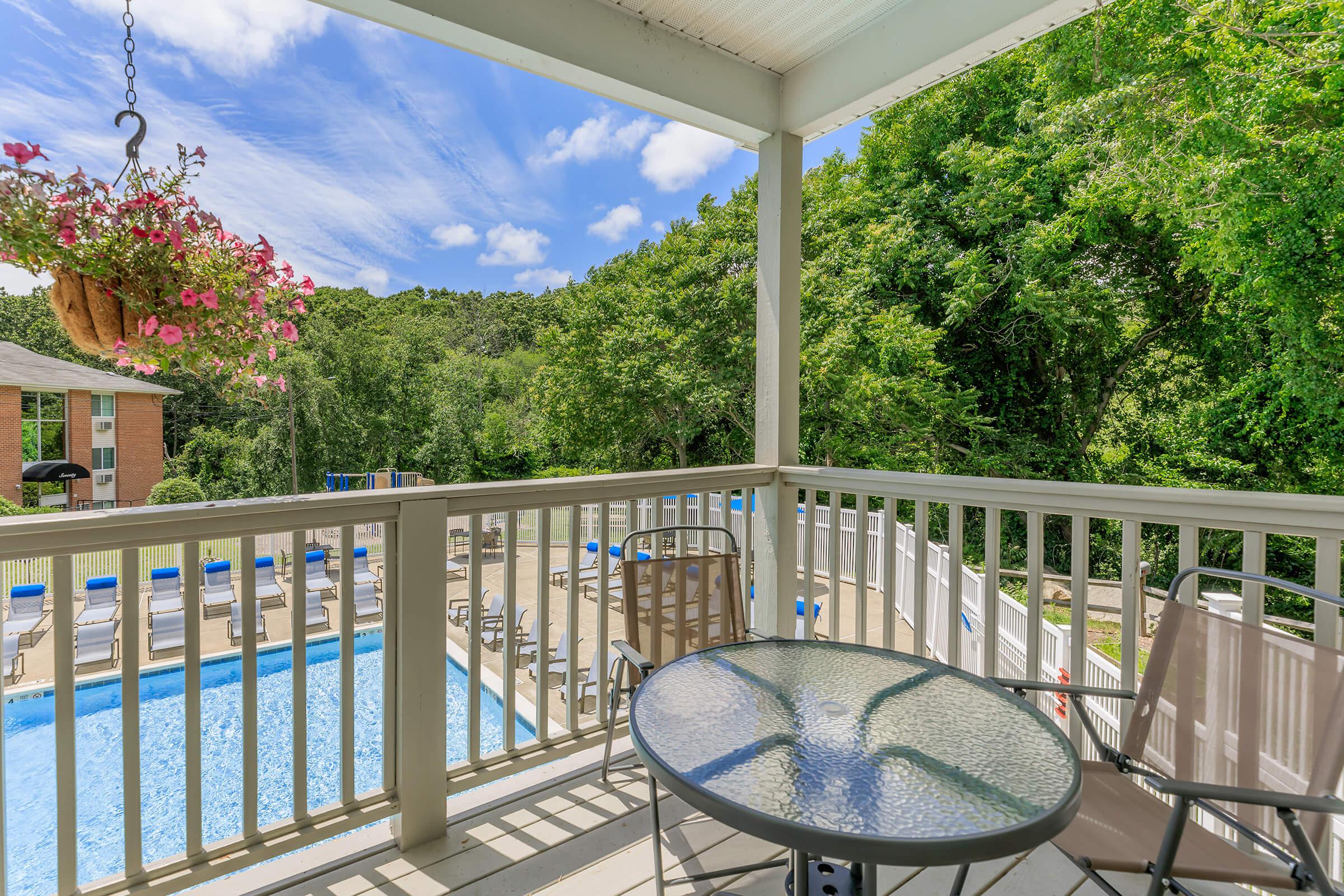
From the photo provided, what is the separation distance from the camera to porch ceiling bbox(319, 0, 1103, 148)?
2092 mm

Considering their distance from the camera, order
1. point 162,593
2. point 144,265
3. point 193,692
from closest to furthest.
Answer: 1. point 144,265
2. point 193,692
3. point 162,593

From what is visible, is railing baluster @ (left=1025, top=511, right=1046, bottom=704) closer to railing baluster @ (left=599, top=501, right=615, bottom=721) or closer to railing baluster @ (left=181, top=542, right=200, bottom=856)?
railing baluster @ (left=599, top=501, right=615, bottom=721)

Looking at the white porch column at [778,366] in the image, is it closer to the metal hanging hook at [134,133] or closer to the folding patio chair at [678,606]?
the folding patio chair at [678,606]

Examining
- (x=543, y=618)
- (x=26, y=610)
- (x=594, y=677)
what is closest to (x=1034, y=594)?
(x=543, y=618)

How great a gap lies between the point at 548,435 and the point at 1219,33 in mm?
14406

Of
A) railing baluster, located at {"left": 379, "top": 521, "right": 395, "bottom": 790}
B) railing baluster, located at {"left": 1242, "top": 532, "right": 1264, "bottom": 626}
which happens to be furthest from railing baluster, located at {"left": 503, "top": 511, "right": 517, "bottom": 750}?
railing baluster, located at {"left": 1242, "top": 532, "right": 1264, "bottom": 626}

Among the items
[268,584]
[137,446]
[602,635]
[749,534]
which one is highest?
[137,446]

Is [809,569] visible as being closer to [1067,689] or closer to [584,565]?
[1067,689]

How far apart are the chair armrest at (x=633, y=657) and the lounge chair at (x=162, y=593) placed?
802cm

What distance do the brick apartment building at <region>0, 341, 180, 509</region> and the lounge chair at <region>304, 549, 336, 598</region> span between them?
4.83 meters

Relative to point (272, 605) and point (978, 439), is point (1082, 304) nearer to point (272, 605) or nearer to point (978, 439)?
point (978, 439)

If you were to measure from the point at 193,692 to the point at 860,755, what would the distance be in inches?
63.4

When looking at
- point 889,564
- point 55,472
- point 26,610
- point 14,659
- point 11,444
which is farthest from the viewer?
point 26,610

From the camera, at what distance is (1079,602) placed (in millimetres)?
1968
